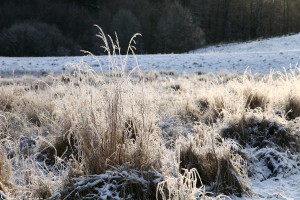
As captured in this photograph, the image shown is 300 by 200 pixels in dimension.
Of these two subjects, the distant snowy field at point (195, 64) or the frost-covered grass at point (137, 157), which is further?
the distant snowy field at point (195, 64)

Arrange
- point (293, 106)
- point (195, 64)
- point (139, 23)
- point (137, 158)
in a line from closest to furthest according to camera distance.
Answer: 1. point (137, 158)
2. point (293, 106)
3. point (195, 64)
4. point (139, 23)

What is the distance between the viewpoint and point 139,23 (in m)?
39.8

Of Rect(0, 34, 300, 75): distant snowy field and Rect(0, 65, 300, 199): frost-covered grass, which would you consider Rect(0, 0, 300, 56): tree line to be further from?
Rect(0, 65, 300, 199): frost-covered grass

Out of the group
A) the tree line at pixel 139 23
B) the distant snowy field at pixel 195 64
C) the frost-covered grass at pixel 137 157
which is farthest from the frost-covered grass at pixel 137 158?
the tree line at pixel 139 23

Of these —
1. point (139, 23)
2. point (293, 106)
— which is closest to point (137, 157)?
point (293, 106)

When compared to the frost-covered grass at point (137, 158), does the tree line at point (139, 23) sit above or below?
above

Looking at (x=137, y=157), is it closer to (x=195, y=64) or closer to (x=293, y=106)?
(x=293, y=106)

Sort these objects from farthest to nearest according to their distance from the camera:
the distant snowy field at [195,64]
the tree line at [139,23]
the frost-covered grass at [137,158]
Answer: the tree line at [139,23]
the distant snowy field at [195,64]
the frost-covered grass at [137,158]

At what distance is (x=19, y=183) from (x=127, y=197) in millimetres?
845

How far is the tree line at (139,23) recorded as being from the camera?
3734cm

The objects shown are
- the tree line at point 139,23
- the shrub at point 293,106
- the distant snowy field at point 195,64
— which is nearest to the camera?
the shrub at point 293,106

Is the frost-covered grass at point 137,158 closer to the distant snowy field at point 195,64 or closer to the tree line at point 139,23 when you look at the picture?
the distant snowy field at point 195,64

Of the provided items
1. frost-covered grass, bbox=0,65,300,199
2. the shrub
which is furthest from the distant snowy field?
frost-covered grass, bbox=0,65,300,199

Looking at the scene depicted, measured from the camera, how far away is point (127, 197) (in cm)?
271
